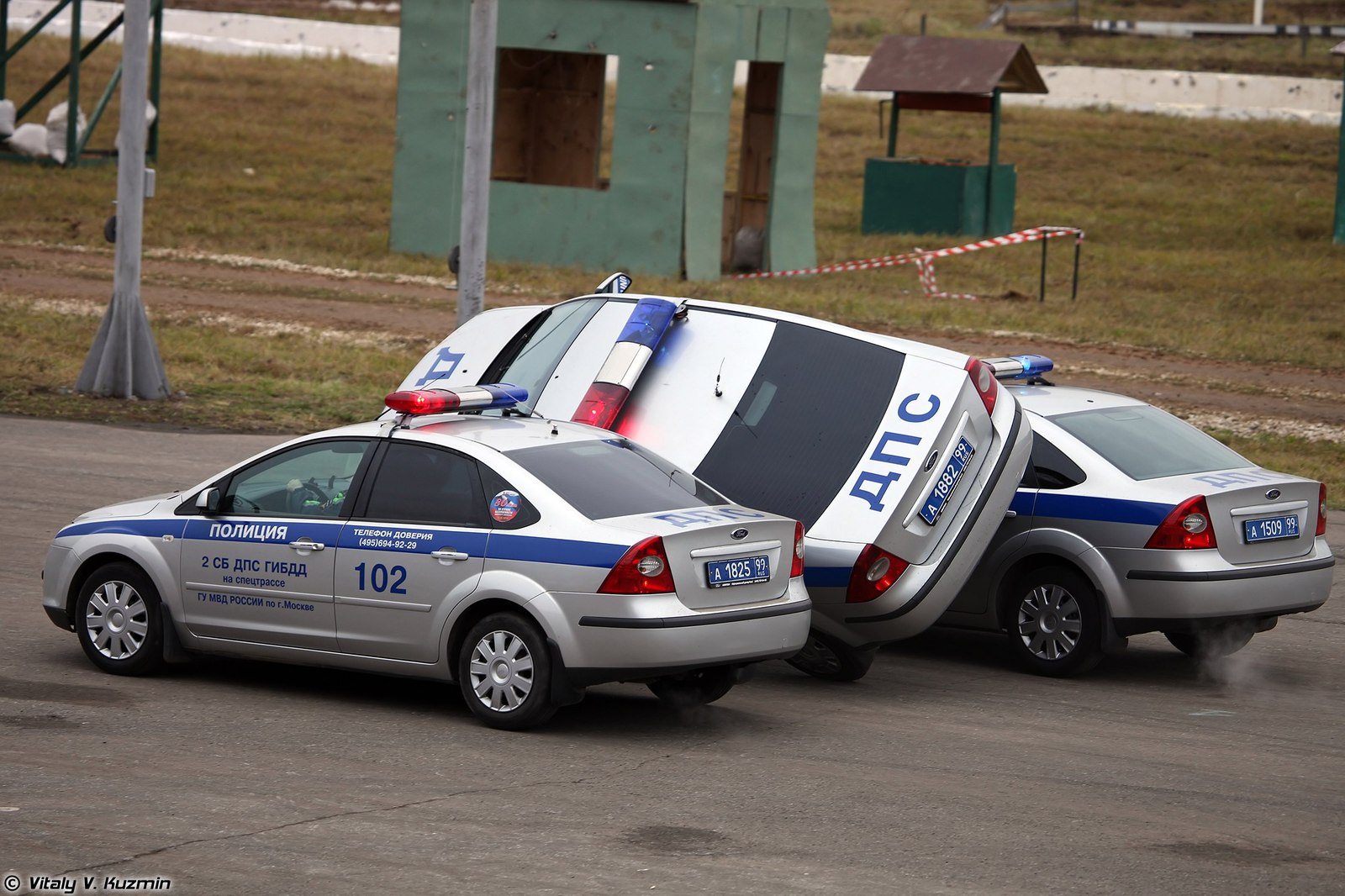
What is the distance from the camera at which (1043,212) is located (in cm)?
3819

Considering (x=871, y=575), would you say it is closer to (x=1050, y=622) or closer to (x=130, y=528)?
(x=1050, y=622)

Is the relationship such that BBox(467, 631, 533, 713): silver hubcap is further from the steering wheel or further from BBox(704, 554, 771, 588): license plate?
the steering wheel

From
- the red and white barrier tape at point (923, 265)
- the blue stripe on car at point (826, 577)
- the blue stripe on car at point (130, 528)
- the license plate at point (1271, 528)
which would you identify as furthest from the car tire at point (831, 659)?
the red and white barrier tape at point (923, 265)

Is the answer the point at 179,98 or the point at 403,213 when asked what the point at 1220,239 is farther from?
the point at 179,98

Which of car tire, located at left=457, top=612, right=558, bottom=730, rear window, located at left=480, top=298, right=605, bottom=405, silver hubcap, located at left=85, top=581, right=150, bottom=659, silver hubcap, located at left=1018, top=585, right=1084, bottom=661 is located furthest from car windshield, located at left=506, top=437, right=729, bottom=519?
silver hubcap, located at left=1018, top=585, right=1084, bottom=661

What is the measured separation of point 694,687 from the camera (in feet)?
Result: 27.6

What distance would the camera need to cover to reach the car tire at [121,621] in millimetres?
8797

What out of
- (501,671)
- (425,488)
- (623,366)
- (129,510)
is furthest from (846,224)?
(501,671)

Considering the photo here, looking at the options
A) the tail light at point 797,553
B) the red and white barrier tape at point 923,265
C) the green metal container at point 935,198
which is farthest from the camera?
the green metal container at point 935,198

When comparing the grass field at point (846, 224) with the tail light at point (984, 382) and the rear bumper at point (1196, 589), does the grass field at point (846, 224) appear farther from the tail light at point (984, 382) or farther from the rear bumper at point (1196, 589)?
the tail light at point (984, 382)

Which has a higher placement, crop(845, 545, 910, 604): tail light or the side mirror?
the side mirror

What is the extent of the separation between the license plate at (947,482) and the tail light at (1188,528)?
1086 mm

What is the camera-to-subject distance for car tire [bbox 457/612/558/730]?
781cm

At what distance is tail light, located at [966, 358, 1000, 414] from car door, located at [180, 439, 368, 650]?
10.7 feet
